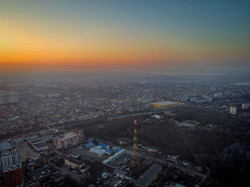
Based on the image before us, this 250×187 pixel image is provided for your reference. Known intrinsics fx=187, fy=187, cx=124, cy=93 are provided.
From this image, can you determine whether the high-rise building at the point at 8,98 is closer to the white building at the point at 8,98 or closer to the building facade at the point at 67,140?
the white building at the point at 8,98

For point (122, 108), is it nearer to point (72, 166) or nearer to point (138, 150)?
point (138, 150)

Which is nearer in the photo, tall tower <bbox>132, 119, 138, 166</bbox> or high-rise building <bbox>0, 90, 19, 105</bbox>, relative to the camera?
tall tower <bbox>132, 119, 138, 166</bbox>

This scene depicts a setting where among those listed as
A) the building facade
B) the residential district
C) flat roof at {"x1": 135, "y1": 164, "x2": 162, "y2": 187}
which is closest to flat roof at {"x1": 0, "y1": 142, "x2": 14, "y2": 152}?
the residential district

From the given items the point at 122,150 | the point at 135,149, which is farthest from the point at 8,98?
the point at 135,149

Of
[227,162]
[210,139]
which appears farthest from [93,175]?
[210,139]

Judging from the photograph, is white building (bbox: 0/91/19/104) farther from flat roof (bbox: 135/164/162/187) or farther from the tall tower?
flat roof (bbox: 135/164/162/187)

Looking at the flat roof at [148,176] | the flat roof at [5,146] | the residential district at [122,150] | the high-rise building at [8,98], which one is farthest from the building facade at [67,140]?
the high-rise building at [8,98]

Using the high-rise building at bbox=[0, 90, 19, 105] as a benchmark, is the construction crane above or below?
below

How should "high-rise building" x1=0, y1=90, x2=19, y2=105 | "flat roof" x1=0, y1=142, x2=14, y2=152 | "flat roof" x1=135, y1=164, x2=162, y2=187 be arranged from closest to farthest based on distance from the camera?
"flat roof" x1=135, y1=164, x2=162, y2=187 → "flat roof" x1=0, y1=142, x2=14, y2=152 → "high-rise building" x1=0, y1=90, x2=19, y2=105
